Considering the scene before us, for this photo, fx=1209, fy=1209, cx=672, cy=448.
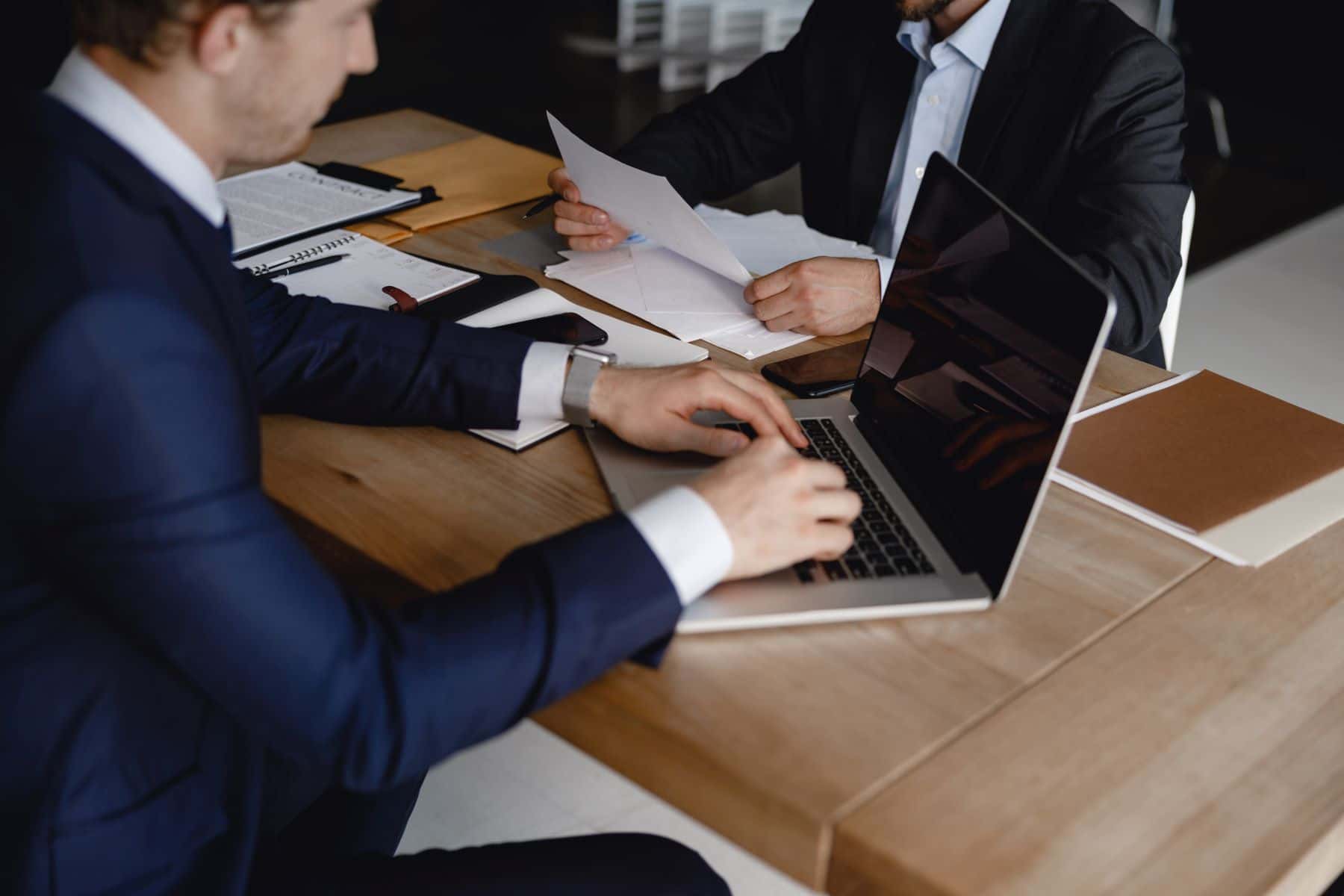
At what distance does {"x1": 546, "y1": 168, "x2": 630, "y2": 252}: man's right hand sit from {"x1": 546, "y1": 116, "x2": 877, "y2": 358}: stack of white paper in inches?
0.5

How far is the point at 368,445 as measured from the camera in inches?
47.1

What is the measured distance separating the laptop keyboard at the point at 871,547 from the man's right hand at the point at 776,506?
2 cm

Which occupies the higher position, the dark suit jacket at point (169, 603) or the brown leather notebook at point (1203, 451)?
the dark suit jacket at point (169, 603)

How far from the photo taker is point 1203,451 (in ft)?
4.04

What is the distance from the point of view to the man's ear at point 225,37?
2.45 ft

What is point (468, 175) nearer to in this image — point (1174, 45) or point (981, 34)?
point (981, 34)

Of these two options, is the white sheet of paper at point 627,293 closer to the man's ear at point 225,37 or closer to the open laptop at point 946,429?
the open laptop at point 946,429

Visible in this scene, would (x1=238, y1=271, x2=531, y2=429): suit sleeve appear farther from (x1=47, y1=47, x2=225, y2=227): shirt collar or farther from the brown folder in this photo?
the brown folder

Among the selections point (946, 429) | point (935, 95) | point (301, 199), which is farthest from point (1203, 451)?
point (301, 199)

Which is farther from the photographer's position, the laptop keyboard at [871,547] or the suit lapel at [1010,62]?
the suit lapel at [1010,62]

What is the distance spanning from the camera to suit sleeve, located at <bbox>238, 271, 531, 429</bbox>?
3.98 feet

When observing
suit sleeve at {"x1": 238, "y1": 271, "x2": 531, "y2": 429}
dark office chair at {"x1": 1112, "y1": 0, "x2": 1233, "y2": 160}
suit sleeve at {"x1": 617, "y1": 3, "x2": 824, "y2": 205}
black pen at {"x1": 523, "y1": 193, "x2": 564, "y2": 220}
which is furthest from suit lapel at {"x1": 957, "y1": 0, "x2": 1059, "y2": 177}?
dark office chair at {"x1": 1112, "y1": 0, "x2": 1233, "y2": 160}

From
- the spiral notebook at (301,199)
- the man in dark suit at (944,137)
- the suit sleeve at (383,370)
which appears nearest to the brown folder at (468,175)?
the spiral notebook at (301,199)

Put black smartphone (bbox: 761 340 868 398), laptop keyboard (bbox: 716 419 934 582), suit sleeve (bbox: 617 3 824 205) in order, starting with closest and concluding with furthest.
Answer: laptop keyboard (bbox: 716 419 934 582) < black smartphone (bbox: 761 340 868 398) < suit sleeve (bbox: 617 3 824 205)
